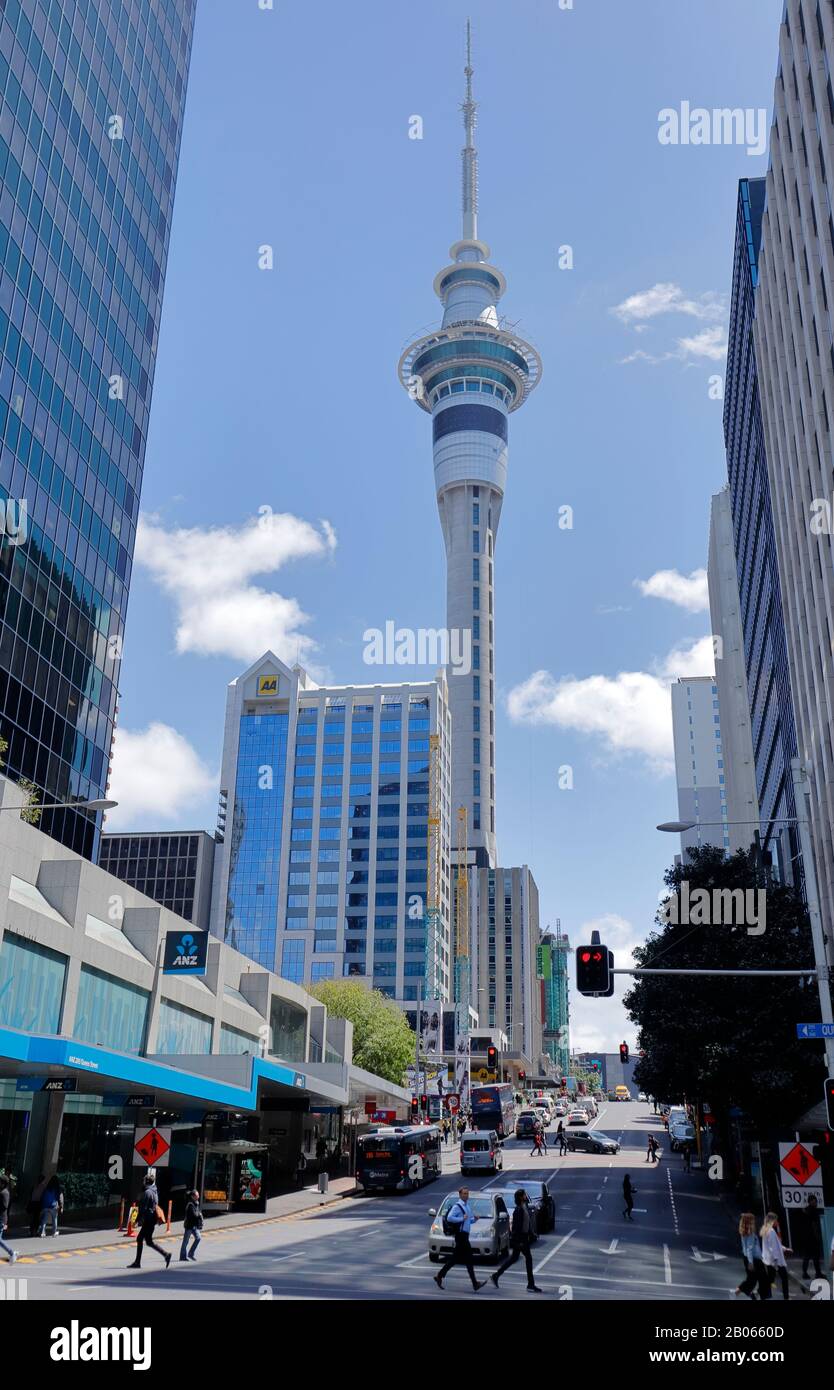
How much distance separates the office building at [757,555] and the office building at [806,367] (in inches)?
195

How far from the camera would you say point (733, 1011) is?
41.1 meters

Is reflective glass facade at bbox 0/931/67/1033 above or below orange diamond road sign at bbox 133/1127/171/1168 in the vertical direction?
above

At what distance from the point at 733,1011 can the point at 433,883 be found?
379 ft

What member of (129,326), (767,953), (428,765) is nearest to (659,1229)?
(767,953)

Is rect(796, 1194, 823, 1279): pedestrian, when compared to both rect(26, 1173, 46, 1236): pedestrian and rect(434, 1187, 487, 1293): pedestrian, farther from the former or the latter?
rect(26, 1173, 46, 1236): pedestrian

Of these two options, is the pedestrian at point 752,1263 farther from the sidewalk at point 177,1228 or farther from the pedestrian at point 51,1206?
the pedestrian at point 51,1206

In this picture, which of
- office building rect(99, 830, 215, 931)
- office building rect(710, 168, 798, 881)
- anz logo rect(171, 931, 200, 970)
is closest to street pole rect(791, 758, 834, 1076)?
anz logo rect(171, 931, 200, 970)

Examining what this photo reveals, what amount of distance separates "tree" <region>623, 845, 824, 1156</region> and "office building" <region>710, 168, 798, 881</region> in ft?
27.9

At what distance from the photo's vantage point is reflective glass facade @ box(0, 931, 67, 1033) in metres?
32.6

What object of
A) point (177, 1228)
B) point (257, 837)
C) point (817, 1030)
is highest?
point (257, 837)

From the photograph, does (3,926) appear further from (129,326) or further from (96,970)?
(129,326)

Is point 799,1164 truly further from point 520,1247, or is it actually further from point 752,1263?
point 520,1247

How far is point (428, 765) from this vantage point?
162000mm

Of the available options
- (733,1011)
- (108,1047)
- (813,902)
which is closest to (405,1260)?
(813,902)
